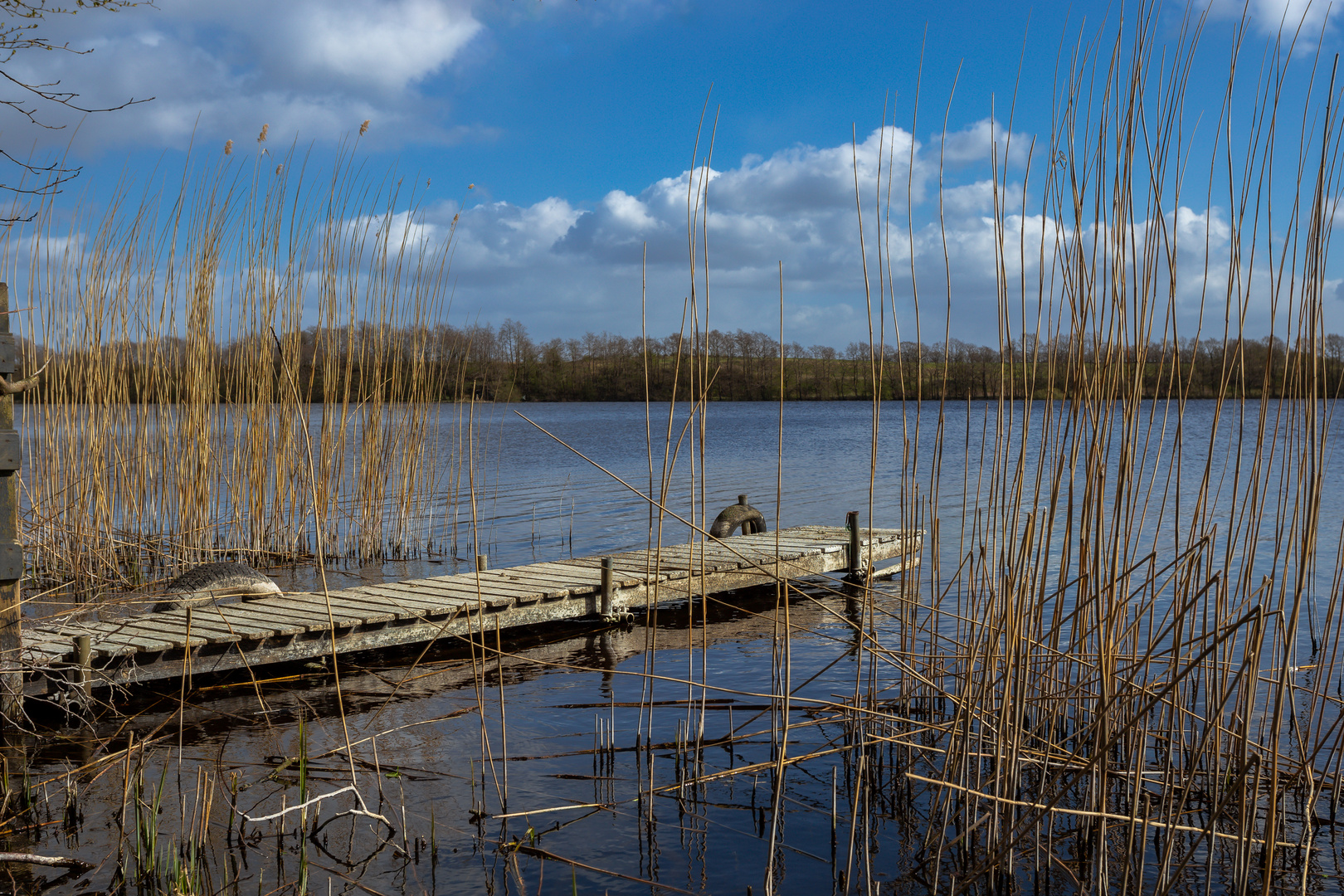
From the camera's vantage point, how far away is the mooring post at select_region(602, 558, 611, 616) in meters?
6.85

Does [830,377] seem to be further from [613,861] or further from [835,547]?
[613,861]

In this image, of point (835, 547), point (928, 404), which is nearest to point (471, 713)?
point (835, 547)

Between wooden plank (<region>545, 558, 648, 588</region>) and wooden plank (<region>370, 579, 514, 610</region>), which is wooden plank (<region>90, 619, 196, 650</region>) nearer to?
wooden plank (<region>370, 579, 514, 610</region>)

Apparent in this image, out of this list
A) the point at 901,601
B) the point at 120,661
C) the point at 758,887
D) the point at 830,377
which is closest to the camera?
the point at 758,887

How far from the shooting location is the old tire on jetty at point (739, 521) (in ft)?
31.8

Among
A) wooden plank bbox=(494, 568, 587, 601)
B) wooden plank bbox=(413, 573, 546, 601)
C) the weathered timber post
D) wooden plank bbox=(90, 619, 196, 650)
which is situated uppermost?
the weathered timber post

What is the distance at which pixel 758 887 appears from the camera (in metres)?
3.30

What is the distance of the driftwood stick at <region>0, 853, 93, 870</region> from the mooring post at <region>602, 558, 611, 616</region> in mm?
3906

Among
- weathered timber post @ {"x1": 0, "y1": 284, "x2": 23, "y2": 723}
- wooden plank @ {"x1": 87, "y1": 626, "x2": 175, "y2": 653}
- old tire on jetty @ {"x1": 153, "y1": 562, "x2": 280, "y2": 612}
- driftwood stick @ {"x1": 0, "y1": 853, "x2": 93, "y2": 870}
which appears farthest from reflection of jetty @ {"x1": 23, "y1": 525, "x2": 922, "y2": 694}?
driftwood stick @ {"x1": 0, "y1": 853, "x2": 93, "y2": 870}

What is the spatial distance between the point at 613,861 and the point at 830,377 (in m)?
44.8

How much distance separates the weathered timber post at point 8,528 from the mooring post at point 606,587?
347 cm

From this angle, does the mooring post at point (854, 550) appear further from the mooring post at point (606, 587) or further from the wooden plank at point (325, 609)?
the wooden plank at point (325, 609)

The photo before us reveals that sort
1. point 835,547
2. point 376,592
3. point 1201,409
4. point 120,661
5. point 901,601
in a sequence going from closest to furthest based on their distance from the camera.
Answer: point 901,601 < point 120,661 < point 376,592 < point 835,547 < point 1201,409

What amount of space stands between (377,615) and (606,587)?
168 centimetres
